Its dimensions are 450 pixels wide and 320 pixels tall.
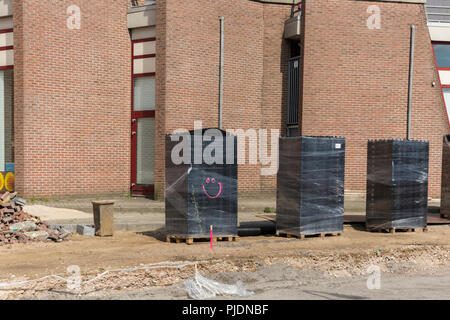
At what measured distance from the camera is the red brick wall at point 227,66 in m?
16.3

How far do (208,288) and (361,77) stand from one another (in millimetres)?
13222

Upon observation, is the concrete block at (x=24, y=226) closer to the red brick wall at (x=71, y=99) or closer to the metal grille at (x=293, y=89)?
the red brick wall at (x=71, y=99)

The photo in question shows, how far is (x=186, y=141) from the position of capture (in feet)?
31.1

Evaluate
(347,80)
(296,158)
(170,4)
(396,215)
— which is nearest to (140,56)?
(170,4)

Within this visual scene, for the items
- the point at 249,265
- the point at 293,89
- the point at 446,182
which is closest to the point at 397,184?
the point at 446,182

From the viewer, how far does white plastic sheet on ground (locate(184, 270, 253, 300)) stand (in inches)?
251

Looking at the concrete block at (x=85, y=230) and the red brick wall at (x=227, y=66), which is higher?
the red brick wall at (x=227, y=66)

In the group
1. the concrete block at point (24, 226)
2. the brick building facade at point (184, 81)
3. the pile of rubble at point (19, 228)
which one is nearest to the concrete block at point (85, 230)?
the pile of rubble at point (19, 228)

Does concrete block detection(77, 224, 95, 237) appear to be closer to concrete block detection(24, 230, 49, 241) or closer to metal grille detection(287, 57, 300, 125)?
concrete block detection(24, 230, 49, 241)

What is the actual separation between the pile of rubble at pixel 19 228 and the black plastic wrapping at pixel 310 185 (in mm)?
5032

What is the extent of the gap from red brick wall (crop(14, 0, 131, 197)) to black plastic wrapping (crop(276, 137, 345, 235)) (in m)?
8.57

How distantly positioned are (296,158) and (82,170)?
9218 mm

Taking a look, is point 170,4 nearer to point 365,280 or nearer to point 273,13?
point 273,13

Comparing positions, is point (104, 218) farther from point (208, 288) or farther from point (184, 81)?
point (184, 81)
